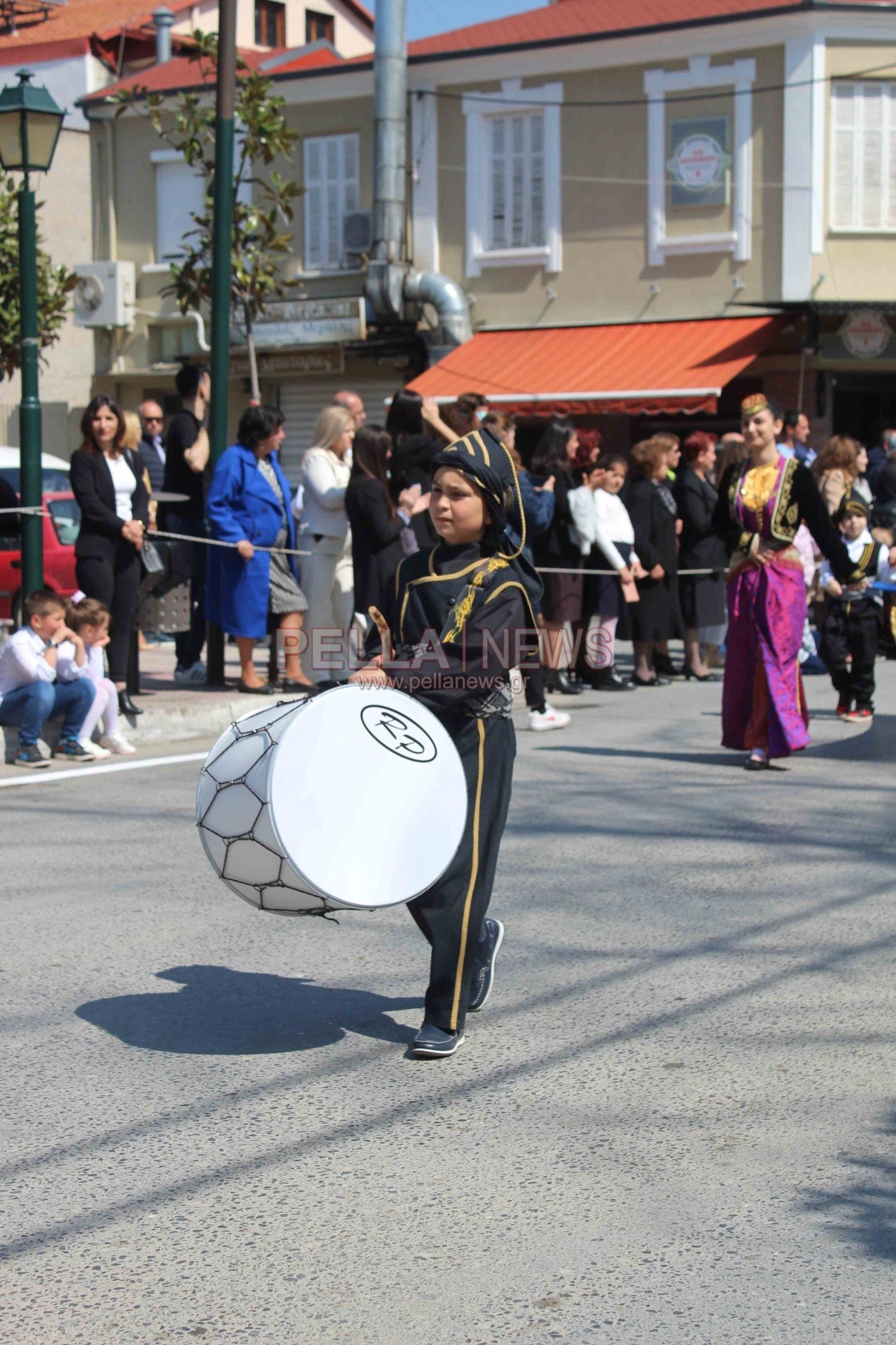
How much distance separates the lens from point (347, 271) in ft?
90.8

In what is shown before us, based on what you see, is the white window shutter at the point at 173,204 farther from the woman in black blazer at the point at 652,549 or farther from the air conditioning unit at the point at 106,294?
the woman in black blazer at the point at 652,549

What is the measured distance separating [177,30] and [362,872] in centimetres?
3390

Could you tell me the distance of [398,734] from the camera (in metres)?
4.29

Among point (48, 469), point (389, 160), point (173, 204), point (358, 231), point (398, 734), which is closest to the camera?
point (398, 734)

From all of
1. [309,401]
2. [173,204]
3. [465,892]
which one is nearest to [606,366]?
[309,401]

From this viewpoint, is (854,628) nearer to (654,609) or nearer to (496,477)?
(654,609)

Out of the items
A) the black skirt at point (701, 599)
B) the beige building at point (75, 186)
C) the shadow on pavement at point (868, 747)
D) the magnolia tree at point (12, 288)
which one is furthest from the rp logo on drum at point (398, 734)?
the beige building at point (75, 186)

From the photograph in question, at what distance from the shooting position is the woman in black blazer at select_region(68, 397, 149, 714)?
10328 millimetres

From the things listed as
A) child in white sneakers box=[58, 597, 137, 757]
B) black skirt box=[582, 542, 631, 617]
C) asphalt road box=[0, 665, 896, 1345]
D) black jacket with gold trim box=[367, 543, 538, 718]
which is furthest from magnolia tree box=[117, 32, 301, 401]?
black jacket with gold trim box=[367, 543, 538, 718]

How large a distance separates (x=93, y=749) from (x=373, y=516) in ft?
7.13

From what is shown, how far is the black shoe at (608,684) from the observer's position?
1374 centimetres

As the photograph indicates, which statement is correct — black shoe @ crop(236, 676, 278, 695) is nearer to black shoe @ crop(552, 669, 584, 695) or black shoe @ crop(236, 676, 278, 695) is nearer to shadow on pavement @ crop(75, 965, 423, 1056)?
black shoe @ crop(552, 669, 584, 695)

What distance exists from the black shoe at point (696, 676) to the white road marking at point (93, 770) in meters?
5.52

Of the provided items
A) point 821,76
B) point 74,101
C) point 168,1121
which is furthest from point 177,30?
point 168,1121
